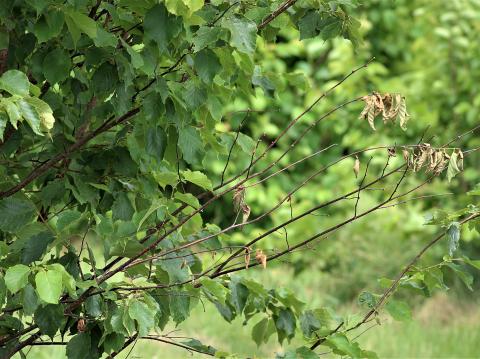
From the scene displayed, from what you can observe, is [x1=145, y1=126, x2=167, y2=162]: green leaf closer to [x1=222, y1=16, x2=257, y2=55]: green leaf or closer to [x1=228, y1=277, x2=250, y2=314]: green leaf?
[x1=222, y1=16, x2=257, y2=55]: green leaf

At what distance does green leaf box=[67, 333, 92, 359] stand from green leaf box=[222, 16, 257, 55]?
0.88 meters

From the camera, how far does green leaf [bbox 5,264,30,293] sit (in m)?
1.97

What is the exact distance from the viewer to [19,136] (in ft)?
8.13

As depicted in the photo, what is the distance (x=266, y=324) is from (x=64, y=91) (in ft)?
3.17

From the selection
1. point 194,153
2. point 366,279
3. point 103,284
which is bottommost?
point 366,279

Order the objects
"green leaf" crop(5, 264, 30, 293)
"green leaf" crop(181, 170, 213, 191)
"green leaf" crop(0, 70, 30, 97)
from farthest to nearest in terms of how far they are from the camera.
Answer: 1. "green leaf" crop(181, 170, 213, 191)
2. "green leaf" crop(5, 264, 30, 293)
3. "green leaf" crop(0, 70, 30, 97)

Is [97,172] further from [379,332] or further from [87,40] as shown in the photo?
[379,332]

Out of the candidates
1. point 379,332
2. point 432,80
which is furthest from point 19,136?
point 432,80

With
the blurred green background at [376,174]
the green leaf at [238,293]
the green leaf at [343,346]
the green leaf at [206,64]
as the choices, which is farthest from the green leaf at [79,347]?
the blurred green background at [376,174]

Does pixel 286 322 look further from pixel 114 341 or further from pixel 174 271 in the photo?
pixel 114 341

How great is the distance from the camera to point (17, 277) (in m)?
1.98

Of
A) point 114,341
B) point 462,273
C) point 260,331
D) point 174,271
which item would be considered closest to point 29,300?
point 114,341

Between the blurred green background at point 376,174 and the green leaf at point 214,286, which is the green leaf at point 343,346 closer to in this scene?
the green leaf at point 214,286

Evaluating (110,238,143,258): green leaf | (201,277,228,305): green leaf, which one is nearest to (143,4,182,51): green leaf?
(110,238,143,258): green leaf
